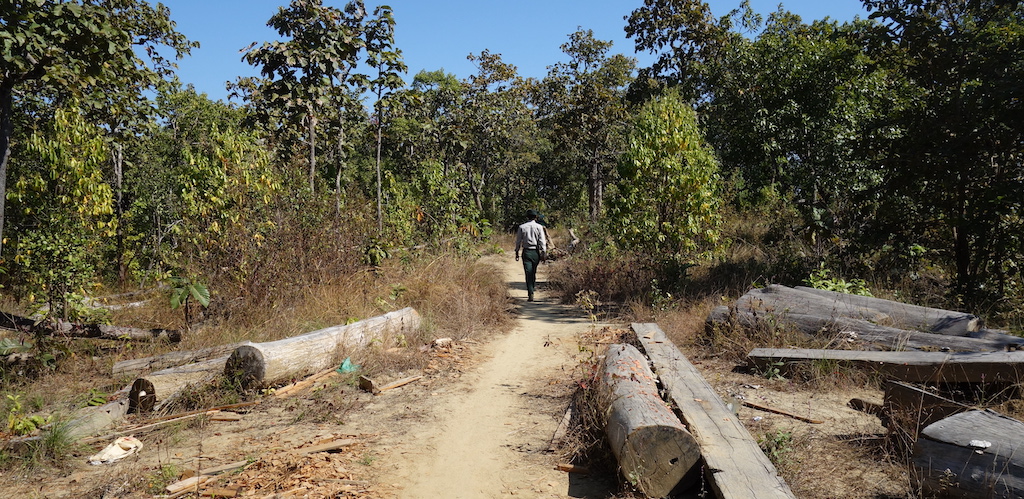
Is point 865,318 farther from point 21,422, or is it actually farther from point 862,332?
point 21,422

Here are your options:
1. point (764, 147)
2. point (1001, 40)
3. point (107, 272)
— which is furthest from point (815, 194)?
point (107, 272)

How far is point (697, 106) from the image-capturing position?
1786 centimetres

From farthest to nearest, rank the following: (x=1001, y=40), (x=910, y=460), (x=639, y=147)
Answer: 1. (x=639, y=147)
2. (x=1001, y=40)
3. (x=910, y=460)

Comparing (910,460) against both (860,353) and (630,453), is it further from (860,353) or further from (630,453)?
(860,353)

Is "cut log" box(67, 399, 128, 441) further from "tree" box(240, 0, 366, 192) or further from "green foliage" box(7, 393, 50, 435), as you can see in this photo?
"tree" box(240, 0, 366, 192)

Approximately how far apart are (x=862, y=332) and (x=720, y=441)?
357 centimetres

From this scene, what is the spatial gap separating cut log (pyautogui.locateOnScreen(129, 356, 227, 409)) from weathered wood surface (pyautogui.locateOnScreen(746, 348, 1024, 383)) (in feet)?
18.1

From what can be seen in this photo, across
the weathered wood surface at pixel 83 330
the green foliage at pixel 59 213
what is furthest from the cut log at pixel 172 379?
the green foliage at pixel 59 213

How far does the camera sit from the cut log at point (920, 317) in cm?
668

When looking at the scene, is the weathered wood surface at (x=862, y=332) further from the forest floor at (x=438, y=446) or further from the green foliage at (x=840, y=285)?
the green foliage at (x=840, y=285)

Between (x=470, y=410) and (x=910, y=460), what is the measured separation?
11.6ft

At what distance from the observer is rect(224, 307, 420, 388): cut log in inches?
240

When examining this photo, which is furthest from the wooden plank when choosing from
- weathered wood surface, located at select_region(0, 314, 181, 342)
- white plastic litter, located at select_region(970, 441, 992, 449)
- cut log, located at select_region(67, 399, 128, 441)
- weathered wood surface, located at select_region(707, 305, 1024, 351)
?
weathered wood surface, located at select_region(707, 305, 1024, 351)

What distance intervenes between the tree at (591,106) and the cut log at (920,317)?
15.6 m
